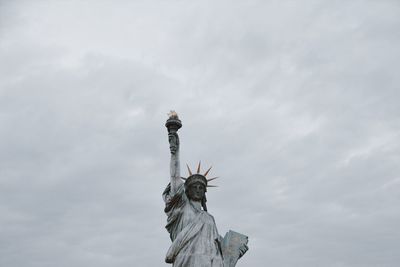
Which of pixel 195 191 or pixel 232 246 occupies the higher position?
pixel 195 191

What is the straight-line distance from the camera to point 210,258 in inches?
613

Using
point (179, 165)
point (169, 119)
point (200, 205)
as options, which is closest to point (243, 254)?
point (200, 205)

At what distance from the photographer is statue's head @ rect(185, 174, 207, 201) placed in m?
17.0

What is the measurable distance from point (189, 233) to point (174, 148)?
2.62 metres

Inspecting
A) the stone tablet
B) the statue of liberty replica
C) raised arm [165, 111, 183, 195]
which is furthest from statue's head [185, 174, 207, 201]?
the stone tablet

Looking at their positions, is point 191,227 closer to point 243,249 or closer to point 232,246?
point 232,246

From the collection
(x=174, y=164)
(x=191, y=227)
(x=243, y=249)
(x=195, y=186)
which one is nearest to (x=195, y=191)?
(x=195, y=186)

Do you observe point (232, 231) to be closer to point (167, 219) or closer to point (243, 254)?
point (243, 254)

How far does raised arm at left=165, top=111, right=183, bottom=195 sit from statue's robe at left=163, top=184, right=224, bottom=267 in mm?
190

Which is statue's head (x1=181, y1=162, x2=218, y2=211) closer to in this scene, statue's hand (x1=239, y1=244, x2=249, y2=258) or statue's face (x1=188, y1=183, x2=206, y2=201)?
statue's face (x1=188, y1=183, x2=206, y2=201)

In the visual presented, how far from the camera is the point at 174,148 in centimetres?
1691

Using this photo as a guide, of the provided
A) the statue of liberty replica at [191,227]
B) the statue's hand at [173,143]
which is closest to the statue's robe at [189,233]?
the statue of liberty replica at [191,227]

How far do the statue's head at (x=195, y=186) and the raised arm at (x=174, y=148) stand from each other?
34cm

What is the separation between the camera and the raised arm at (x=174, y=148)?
16.8 m
